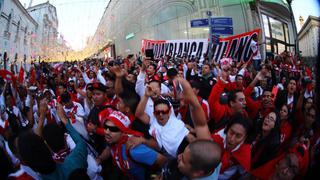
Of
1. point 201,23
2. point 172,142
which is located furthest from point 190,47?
point 172,142

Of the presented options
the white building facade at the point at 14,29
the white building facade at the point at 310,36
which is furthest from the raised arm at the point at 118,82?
the white building facade at the point at 310,36

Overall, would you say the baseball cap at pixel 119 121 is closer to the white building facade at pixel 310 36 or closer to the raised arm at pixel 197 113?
the raised arm at pixel 197 113

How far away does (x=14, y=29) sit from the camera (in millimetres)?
2379

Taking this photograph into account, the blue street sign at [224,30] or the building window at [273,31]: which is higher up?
the blue street sign at [224,30]

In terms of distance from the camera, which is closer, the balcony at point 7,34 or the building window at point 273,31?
the balcony at point 7,34

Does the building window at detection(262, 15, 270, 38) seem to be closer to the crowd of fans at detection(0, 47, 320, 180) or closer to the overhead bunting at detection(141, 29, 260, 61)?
the crowd of fans at detection(0, 47, 320, 180)

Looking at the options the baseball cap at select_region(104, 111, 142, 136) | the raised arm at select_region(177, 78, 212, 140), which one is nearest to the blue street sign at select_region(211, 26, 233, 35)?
the raised arm at select_region(177, 78, 212, 140)

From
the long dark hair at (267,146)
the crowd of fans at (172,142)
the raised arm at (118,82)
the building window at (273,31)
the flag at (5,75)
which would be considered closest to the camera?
the crowd of fans at (172,142)

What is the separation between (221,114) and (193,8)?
27.3 ft

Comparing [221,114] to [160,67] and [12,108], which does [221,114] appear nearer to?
[12,108]

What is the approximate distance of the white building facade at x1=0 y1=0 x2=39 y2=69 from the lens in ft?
7.16

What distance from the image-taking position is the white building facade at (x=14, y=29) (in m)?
2.18

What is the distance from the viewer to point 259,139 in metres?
2.63

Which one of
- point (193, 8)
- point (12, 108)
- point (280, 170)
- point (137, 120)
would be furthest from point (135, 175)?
point (193, 8)
